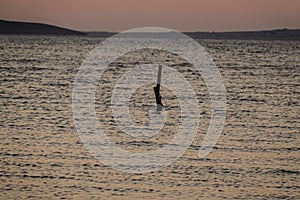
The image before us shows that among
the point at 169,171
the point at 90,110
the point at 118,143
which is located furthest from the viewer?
the point at 90,110

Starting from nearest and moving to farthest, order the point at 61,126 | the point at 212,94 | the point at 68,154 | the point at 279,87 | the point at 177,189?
the point at 177,189 → the point at 68,154 → the point at 61,126 → the point at 212,94 → the point at 279,87

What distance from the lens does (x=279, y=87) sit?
71625mm

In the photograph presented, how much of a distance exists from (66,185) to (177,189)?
4.64 m

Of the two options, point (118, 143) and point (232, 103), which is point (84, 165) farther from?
point (232, 103)

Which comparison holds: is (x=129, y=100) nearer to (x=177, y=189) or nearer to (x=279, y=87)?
(x=279, y=87)

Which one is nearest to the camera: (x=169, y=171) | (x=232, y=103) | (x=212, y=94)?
(x=169, y=171)

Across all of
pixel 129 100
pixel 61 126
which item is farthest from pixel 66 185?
pixel 129 100

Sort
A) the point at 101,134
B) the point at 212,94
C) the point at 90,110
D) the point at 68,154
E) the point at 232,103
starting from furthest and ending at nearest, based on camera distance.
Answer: the point at 212,94
the point at 232,103
the point at 90,110
the point at 101,134
the point at 68,154

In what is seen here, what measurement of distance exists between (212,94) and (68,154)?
108 feet

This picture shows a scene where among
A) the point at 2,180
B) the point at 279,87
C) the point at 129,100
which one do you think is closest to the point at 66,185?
the point at 2,180

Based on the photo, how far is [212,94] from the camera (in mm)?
64188

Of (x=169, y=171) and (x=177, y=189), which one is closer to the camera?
(x=177, y=189)

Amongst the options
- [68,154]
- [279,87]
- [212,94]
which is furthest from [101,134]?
[279,87]

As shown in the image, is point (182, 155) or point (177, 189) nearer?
point (177, 189)
